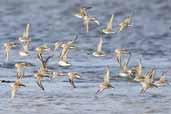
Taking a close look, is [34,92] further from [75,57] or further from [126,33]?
[126,33]

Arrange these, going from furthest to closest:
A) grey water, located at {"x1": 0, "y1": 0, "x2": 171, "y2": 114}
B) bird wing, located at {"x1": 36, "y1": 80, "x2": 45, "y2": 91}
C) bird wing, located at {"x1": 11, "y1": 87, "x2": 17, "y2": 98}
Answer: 1. bird wing, located at {"x1": 36, "y1": 80, "x2": 45, "y2": 91}
2. bird wing, located at {"x1": 11, "y1": 87, "x2": 17, "y2": 98}
3. grey water, located at {"x1": 0, "y1": 0, "x2": 171, "y2": 114}

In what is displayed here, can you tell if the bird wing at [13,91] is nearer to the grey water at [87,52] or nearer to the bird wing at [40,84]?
the grey water at [87,52]

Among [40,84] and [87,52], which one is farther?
[87,52]

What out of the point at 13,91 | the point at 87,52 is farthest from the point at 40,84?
the point at 87,52

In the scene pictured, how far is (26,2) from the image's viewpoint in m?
48.7

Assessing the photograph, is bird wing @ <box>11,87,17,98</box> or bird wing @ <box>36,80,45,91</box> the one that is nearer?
bird wing @ <box>11,87,17,98</box>

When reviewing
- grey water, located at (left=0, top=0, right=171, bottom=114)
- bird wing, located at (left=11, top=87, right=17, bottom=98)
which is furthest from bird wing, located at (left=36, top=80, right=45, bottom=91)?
bird wing, located at (left=11, top=87, right=17, bottom=98)

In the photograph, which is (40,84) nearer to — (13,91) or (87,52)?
(13,91)

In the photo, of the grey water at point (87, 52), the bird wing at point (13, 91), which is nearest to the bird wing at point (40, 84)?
the grey water at point (87, 52)

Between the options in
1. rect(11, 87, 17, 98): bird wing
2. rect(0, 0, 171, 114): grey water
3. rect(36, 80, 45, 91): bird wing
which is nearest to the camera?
rect(0, 0, 171, 114): grey water

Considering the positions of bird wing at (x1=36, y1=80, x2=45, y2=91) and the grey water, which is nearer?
the grey water

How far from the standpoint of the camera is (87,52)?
3538 cm

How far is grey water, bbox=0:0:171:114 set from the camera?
1049 inches

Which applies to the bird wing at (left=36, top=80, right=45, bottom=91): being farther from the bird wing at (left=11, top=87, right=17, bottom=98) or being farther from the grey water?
the bird wing at (left=11, top=87, right=17, bottom=98)
